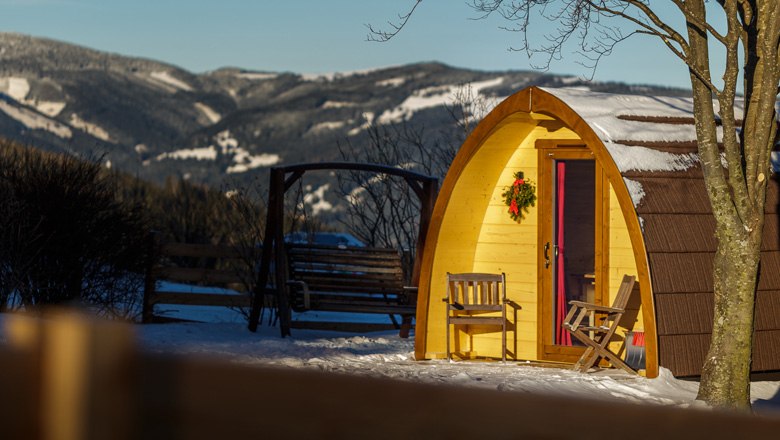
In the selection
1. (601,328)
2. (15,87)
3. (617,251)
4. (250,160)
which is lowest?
(601,328)

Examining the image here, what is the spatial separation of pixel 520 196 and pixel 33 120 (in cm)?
9680

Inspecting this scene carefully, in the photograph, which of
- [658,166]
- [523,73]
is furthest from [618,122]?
[523,73]

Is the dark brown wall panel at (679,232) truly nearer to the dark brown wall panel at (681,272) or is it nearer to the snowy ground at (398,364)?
the dark brown wall panel at (681,272)

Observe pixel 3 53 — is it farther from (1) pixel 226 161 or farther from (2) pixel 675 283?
(2) pixel 675 283

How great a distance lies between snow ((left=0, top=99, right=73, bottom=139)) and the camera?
98894 millimetres

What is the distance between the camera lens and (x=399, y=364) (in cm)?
1082

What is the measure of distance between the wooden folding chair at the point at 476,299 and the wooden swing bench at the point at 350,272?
1.89 metres

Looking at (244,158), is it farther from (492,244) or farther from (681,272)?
(681,272)

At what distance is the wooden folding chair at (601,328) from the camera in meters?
9.90

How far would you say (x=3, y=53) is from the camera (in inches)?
4510

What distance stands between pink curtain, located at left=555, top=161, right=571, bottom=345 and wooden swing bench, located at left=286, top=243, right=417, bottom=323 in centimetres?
264

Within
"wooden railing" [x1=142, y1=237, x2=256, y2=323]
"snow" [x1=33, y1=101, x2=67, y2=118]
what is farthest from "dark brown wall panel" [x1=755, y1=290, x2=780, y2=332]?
"snow" [x1=33, y1=101, x2=67, y2=118]

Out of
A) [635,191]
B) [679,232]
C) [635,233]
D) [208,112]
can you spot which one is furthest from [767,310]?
[208,112]

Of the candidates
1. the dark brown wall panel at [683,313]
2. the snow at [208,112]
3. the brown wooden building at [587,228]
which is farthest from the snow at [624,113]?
the snow at [208,112]
